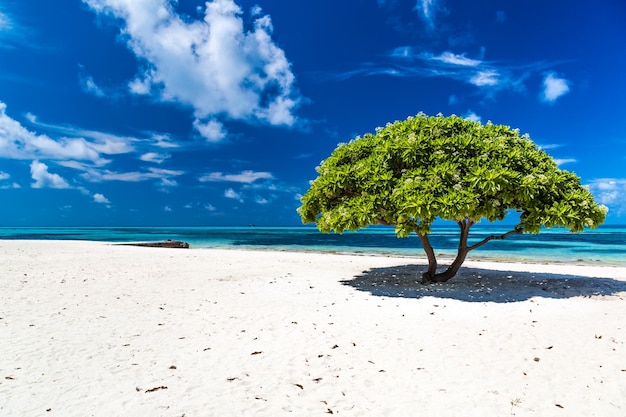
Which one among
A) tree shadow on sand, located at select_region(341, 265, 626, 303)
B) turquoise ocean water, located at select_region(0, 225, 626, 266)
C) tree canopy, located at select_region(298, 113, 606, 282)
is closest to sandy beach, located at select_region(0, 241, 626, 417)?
tree shadow on sand, located at select_region(341, 265, 626, 303)

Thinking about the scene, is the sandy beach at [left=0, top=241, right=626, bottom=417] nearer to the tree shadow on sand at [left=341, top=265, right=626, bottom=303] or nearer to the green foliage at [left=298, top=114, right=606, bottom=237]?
the tree shadow on sand at [left=341, top=265, right=626, bottom=303]

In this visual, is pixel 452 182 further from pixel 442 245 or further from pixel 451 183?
pixel 442 245

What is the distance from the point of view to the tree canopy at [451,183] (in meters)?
11.5

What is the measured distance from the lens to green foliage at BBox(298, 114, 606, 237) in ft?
37.7

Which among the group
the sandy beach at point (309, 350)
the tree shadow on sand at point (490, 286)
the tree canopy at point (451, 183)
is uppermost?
the tree canopy at point (451, 183)

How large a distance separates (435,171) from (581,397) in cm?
758

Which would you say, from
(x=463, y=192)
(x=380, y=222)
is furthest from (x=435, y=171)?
(x=380, y=222)

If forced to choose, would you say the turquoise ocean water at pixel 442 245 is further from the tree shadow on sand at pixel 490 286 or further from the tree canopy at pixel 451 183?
the tree canopy at pixel 451 183

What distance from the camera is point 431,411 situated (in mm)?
5070

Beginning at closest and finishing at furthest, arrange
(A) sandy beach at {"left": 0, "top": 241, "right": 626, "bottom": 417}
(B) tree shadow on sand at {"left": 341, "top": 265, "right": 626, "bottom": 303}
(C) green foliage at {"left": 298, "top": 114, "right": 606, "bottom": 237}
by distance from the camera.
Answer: (A) sandy beach at {"left": 0, "top": 241, "right": 626, "bottom": 417}, (C) green foliage at {"left": 298, "top": 114, "right": 606, "bottom": 237}, (B) tree shadow on sand at {"left": 341, "top": 265, "right": 626, "bottom": 303}

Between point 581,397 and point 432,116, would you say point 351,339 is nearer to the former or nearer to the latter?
point 581,397

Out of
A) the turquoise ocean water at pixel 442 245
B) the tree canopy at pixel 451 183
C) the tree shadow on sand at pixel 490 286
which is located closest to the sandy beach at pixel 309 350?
the tree shadow on sand at pixel 490 286

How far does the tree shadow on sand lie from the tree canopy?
1558 mm

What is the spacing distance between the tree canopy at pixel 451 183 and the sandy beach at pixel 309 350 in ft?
8.31
